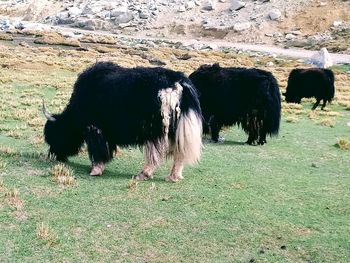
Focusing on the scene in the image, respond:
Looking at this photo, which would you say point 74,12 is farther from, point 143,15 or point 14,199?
point 14,199

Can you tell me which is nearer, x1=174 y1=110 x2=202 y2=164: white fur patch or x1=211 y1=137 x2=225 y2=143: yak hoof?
x1=174 y1=110 x2=202 y2=164: white fur patch

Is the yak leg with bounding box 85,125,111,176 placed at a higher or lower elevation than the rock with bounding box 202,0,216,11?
lower

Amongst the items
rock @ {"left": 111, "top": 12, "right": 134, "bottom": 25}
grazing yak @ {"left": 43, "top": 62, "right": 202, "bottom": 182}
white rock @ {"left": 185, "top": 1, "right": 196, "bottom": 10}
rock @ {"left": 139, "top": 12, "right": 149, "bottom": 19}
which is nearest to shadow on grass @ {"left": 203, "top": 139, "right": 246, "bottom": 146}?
grazing yak @ {"left": 43, "top": 62, "right": 202, "bottom": 182}

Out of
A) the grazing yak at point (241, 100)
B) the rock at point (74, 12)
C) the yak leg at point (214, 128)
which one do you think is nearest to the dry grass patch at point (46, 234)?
→ the grazing yak at point (241, 100)

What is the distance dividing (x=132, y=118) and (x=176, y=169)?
32.7 inches

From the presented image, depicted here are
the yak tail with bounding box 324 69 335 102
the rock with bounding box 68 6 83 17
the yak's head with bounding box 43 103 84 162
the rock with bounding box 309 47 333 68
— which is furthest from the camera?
the rock with bounding box 68 6 83 17

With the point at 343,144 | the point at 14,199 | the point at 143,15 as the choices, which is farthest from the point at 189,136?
the point at 143,15

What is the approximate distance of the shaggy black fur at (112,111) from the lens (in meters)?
6.88

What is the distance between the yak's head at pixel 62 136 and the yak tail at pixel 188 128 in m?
1.50

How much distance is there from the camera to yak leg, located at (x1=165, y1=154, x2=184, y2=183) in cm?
695

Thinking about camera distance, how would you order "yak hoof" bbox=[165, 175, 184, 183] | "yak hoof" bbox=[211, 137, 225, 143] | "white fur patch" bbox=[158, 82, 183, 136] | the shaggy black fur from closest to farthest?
"white fur patch" bbox=[158, 82, 183, 136] < the shaggy black fur < "yak hoof" bbox=[165, 175, 184, 183] < "yak hoof" bbox=[211, 137, 225, 143]

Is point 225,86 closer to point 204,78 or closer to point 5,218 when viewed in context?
point 204,78

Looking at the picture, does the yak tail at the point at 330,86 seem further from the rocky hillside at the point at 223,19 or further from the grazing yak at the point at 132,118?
the rocky hillside at the point at 223,19

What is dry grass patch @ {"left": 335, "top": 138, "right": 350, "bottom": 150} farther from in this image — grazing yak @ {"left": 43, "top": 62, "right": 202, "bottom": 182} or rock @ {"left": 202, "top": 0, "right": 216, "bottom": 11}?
rock @ {"left": 202, "top": 0, "right": 216, "bottom": 11}
